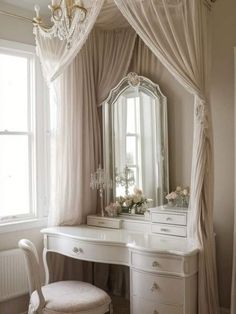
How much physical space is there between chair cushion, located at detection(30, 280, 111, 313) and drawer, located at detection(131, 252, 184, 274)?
0.35 metres

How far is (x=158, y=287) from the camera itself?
2.87 m

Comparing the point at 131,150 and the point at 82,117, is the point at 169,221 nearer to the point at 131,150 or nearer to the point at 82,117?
the point at 131,150

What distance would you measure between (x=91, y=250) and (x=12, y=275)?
2.64 ft

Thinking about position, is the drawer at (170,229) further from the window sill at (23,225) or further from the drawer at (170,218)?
the window sill at (23,225)

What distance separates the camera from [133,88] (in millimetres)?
3750

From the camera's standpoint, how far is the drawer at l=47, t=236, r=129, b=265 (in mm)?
3064

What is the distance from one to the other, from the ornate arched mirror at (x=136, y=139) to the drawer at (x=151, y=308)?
0.92m

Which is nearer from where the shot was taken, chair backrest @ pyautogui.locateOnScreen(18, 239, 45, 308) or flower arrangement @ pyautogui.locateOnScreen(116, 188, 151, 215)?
chair backrest @ pyautogui.locateOnScreen(18, 239, 45, 308)

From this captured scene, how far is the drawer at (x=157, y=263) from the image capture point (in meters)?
2.78

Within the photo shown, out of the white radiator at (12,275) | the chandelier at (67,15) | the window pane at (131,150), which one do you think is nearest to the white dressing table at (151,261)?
the white radiator at (12,275)

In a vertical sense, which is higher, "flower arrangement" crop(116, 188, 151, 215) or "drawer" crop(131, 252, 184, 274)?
"flower arrangement" crop(116, 188, 151, 215)

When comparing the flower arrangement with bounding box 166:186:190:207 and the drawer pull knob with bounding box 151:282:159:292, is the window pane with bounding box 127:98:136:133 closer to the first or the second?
the flower arrangement with bounding box 166:186:190:207

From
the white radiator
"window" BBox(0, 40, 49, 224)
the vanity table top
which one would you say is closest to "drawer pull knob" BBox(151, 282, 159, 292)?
the vanity table top

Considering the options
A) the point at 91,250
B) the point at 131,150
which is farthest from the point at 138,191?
the point at 91,250
